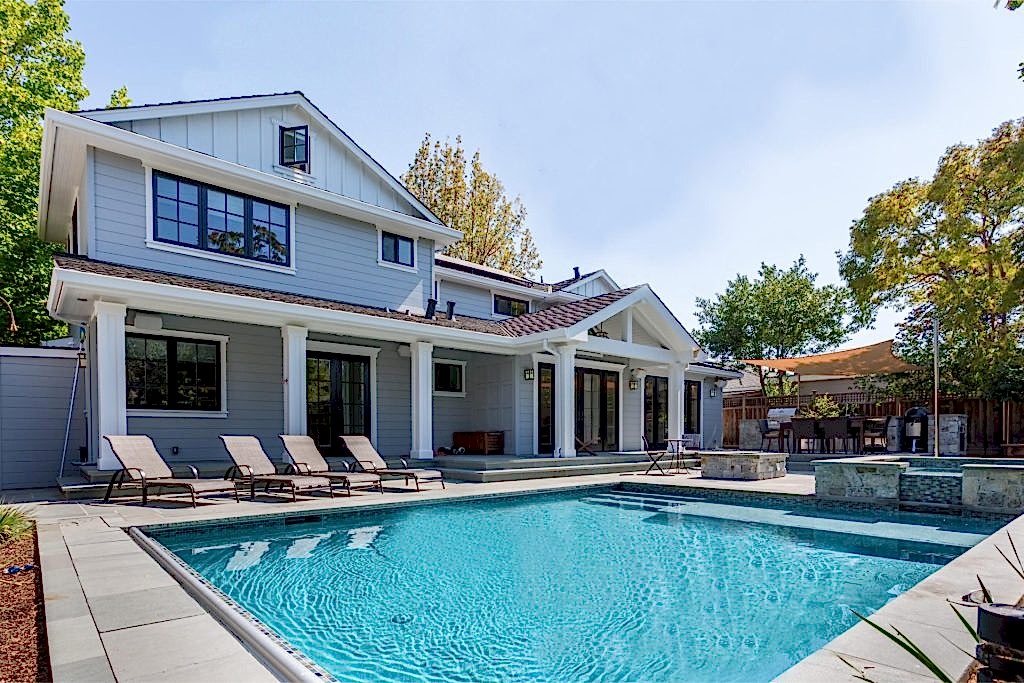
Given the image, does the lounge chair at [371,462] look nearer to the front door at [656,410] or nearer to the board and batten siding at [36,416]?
the board and batten siding at [36,416]

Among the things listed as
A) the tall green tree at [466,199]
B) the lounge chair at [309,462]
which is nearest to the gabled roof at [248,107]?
the lounge chair at [309,462]

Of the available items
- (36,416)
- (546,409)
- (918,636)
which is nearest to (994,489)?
(918,636)

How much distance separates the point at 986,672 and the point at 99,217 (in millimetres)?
12217

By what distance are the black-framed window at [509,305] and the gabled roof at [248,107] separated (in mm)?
4438

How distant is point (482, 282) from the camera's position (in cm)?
1822

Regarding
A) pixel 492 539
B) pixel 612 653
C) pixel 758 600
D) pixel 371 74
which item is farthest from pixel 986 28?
pixel 371 74

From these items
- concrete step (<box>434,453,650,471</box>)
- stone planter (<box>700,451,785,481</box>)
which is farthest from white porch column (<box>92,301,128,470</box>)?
stone planter (<box>700,451,785,481</box>)

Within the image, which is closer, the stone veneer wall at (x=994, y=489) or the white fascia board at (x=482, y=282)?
the stone veneer wall at (x=994, y=489)

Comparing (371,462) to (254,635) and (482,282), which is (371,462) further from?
(482,282)

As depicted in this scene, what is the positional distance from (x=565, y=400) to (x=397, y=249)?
5.48m

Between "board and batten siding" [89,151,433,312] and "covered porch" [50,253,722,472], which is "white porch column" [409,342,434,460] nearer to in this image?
"covered porch" [50,253,722,472]

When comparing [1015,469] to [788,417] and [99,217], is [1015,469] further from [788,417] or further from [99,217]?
[99,217]

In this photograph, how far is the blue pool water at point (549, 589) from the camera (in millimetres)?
4168

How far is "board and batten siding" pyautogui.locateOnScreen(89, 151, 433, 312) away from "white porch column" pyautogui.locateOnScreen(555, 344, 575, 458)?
12.2 feet
